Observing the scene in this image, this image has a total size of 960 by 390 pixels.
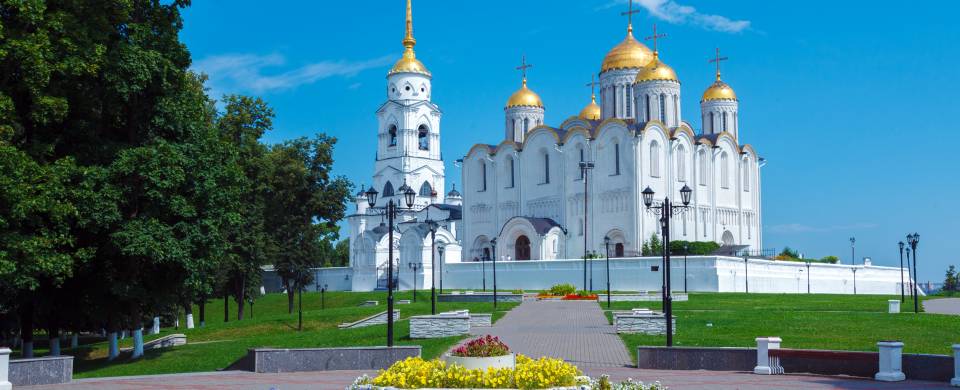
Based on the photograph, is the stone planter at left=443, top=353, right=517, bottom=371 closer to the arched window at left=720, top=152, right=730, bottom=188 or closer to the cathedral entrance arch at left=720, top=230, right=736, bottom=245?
the cathedral entrance arch at left=720, top=230, right=736, bottom=245

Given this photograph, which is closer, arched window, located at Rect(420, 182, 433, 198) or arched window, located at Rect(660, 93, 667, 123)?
arched window, located at Rect(660, 93, 667, 123)

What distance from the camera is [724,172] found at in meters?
67.4

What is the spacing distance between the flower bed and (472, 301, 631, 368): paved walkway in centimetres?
538

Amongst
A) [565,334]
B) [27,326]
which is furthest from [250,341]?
[565,334]

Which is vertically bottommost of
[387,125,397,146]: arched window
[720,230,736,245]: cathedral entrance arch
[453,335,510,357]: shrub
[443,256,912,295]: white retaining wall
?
[453,335,510,357]: shrub

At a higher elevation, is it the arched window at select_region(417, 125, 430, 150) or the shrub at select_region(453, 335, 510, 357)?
the arched window at select_region(417, 125, 430, 150)

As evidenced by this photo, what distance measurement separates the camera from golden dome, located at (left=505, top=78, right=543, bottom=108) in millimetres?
75125

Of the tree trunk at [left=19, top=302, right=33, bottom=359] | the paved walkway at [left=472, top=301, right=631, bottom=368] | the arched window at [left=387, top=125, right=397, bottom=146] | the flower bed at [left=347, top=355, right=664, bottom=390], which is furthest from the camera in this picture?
the arched window at [left=387, top=125, right=397, bottom=146]

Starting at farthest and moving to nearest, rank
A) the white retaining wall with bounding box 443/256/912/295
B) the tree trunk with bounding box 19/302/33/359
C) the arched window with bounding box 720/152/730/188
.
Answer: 1. the arched window with bounding box 720/152/730/188
2. the white retaining wall with bounding box 443/256/912/295
3. the tree trunk with bounding box 19/302/33/359

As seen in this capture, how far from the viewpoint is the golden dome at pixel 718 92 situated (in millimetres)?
71312

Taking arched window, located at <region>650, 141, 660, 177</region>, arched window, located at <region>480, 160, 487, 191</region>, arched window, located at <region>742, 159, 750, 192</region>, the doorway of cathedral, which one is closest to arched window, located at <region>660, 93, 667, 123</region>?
arched window, located at <region>650, 141, 660, 177</region>

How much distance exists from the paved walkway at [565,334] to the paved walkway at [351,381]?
172 centimetres

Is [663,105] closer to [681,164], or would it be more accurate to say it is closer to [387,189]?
[681,164]

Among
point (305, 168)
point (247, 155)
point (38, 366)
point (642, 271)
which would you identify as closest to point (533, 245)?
point (642, 271)
